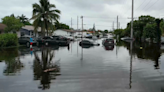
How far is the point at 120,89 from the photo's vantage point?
679cm

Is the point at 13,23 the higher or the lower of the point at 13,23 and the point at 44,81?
the higher

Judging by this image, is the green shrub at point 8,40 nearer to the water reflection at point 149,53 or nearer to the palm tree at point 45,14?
the palm tree at point 45,14

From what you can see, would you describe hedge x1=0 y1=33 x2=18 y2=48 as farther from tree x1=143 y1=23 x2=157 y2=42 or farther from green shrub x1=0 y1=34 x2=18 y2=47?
tree x1=143 y1=23 x2=157 y2=42

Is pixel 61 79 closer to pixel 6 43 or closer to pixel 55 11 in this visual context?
pixel 6 43

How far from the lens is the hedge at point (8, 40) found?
2474cm

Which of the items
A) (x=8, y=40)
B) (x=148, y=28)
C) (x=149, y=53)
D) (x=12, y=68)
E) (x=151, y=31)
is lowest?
(x=12, y=68)

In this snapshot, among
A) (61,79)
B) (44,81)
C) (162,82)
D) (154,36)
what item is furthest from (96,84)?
(154,36)

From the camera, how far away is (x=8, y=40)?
85.5ft

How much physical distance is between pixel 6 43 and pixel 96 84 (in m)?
21.6

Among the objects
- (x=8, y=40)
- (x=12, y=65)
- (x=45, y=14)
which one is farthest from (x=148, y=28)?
(x=12, y=65)

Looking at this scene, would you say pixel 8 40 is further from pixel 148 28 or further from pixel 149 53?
pixel 148 28

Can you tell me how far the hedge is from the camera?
2474cm

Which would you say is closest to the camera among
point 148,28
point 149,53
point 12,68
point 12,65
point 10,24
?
point 12,68

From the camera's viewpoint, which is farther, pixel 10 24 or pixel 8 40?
pixel 10 24
